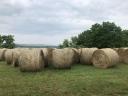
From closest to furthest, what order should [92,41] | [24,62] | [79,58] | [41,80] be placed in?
[41,80]
[24,62]
[79,58]
[92,41]

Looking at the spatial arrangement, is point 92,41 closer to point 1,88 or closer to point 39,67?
point 39,67

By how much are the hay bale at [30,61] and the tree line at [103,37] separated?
77.2 ft

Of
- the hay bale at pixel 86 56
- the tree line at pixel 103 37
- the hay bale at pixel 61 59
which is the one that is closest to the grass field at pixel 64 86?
the hay bale at pixel 61 59

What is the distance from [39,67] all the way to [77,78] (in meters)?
2.97

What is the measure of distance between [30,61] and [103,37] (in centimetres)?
2573

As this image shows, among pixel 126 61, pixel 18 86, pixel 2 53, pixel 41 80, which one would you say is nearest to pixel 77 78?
pixel 41 80

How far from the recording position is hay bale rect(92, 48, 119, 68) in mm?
16734

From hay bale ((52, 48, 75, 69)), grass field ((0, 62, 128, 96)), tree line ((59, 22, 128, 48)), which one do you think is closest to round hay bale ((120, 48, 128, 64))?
hay bale ((52, 48, 75, 69))

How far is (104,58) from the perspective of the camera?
55.6 ft

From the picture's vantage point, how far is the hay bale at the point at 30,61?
46.7 feet

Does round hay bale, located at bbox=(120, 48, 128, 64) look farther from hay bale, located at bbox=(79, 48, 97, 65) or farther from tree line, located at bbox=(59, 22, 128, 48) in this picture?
tree line, located at bbox=(59, 22, 128, 48)

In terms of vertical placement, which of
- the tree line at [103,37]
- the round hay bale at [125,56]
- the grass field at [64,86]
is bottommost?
the grass field at [64,86]

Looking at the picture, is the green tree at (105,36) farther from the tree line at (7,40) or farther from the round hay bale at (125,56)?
the round hay bale at (125,56)

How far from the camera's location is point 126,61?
65.0ft
